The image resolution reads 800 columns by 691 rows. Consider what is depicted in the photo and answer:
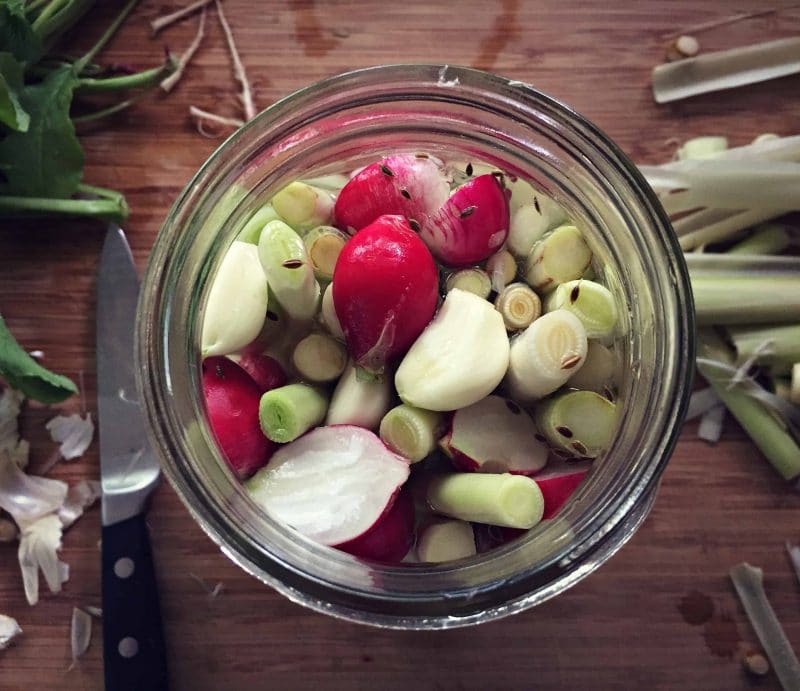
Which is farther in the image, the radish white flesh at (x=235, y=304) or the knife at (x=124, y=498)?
the knife at (x=124, y=498)

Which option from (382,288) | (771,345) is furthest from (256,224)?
(771,345)

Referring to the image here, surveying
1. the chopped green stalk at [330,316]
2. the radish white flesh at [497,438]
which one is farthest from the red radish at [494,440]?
the chopped green stalk at [330,316]

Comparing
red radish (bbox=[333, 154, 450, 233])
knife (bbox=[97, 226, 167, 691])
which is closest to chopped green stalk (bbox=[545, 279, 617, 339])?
red radish (bbox=[333, 154, 450, 233])

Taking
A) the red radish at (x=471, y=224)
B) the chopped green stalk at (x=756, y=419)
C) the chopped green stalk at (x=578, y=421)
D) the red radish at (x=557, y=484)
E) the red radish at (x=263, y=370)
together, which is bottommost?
the chopped green stalk at (x=756, y=419)

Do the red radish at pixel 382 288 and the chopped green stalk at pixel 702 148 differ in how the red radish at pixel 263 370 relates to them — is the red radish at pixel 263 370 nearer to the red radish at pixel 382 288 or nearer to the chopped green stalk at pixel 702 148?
the red radish at pixel 382 288

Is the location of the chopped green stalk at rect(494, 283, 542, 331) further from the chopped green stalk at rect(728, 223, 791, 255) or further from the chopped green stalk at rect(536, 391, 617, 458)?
the chopped green stalk at rect(728, 223, 791, 255)

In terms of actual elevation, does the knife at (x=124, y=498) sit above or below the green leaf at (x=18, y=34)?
below

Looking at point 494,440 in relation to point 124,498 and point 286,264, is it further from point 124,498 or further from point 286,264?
point 124,498
